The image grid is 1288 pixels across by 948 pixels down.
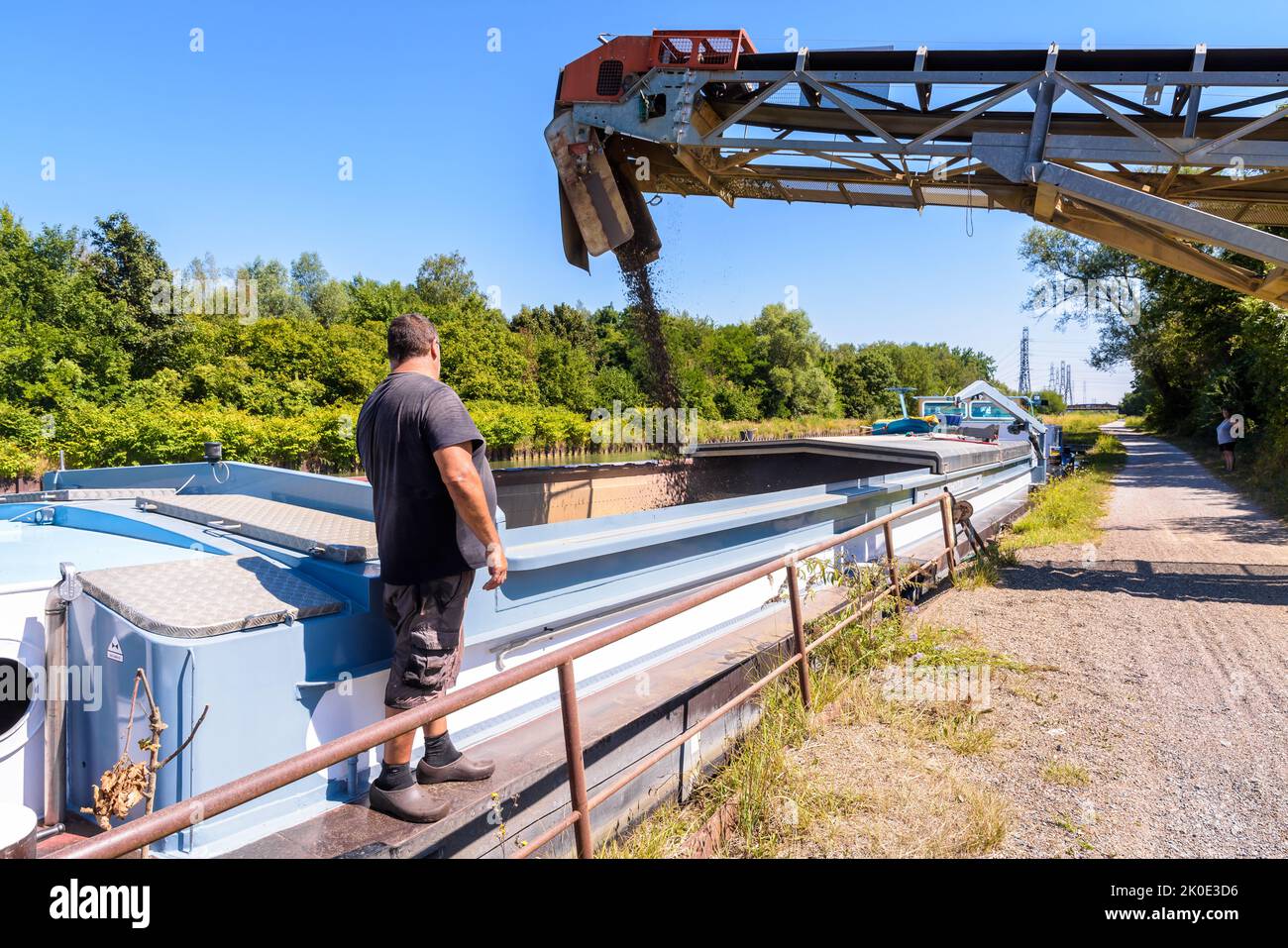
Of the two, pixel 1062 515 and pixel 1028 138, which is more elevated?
pixel 1028 138

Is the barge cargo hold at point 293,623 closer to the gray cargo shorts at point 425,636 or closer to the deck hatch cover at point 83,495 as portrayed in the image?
the deck hatch cover at point 83,495

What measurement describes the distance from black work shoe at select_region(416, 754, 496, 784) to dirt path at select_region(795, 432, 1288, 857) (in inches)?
53.1

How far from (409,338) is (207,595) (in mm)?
1093

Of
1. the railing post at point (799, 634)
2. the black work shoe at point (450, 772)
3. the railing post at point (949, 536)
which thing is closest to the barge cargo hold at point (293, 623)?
the black work shoe at point (450, 772)

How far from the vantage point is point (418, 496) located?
8.39 feet

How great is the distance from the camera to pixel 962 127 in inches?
260

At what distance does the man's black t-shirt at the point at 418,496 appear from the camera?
2.54 m

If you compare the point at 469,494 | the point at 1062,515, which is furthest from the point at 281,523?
the point at 1062,515

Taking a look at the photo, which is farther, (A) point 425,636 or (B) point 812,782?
(B) point 812,782

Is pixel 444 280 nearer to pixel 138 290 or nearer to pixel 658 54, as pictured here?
pixel 138 290

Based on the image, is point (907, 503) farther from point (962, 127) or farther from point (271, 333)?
point (271, 333)

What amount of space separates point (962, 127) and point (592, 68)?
3.19 m

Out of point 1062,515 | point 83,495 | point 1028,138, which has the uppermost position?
point 1028,138

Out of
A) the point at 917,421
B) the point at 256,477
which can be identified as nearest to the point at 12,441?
the point at 256,477
